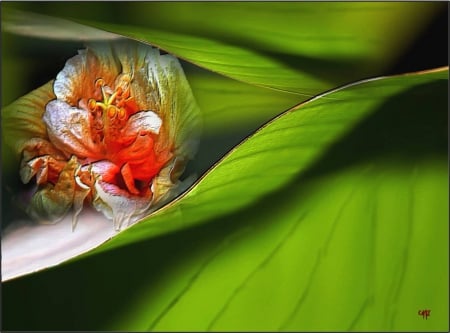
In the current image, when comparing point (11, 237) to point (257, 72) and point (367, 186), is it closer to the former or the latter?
point (257, 72)

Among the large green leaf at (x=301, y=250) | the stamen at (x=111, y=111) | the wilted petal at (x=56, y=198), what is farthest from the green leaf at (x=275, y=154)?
the stamen at (x=111, y=111)

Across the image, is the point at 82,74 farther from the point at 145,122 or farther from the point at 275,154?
the point at 275,154

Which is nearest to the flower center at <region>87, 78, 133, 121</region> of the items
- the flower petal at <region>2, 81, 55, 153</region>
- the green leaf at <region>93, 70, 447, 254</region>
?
the flower petal at <region>2, 81, 55, 153</region>

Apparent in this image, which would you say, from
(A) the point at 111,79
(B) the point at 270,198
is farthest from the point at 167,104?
(B) the point at 270,198

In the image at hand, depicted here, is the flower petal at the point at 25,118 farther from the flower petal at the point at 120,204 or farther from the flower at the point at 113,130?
the flower petal at the point at 120,204

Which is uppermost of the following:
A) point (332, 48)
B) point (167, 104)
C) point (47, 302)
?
point (332, 48)

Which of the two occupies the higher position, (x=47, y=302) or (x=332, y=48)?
(x=332, y=48)
